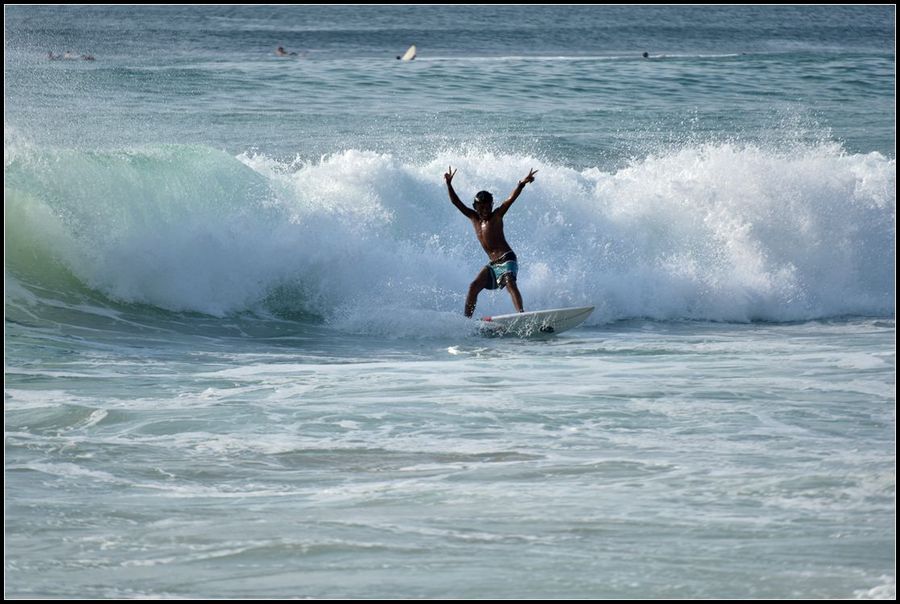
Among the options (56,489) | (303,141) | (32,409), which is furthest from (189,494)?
(303,141)

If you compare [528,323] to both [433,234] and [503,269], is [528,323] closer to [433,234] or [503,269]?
[503,269]

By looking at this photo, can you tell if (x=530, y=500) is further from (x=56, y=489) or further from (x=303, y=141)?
(x=303, y=141)

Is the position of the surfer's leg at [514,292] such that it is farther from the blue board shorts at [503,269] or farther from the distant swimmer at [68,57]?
the distant swimmer at [68,57]

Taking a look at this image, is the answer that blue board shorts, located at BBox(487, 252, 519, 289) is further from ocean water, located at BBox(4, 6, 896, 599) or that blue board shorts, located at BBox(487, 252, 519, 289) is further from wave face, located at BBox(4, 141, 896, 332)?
wave face, located at BBox(4, 141, 896, 332)

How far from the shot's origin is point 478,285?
12734mm

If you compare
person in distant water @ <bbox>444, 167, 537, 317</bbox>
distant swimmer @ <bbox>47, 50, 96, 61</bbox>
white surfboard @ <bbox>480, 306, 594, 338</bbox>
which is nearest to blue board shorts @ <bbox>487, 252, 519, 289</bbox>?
person in distant water @ <bbox>444, 167, 537, 317</bbox>

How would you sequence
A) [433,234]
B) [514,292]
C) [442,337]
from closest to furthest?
[442,337], [514,292], [433,234]

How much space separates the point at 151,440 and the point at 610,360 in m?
4.47

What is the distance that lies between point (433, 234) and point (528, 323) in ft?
13.2

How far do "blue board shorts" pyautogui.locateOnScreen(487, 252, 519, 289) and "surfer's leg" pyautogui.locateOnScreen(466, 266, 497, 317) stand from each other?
0.13 ft

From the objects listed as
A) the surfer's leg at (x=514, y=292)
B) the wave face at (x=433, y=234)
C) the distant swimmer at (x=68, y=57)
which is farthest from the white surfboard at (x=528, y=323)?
the distant swimmer at (x=68, y=57)

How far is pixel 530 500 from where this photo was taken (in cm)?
669

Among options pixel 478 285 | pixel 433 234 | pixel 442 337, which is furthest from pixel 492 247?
pixel 433 234

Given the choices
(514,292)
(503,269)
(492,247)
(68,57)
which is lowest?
(514,292)
